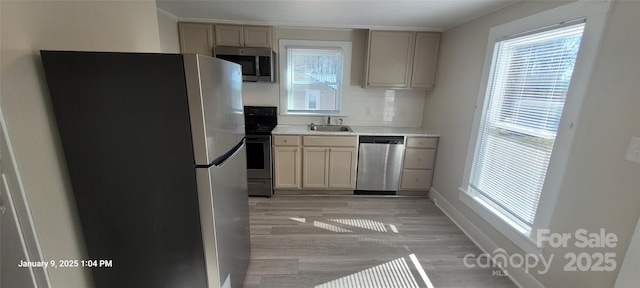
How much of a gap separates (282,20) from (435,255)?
3.03 meters

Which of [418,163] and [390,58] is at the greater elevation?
[390,58]

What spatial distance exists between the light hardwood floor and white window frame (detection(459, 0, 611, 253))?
0.39m

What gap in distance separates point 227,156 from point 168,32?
7.82 feet

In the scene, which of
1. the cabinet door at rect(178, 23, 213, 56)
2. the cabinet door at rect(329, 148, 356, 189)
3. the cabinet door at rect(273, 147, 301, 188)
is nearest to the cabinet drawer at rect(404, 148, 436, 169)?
the cabinet door at rect(329, 148, 356, 189)

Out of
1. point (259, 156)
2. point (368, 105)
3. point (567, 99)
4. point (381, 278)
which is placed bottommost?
point (381, 278)

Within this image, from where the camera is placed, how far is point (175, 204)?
112 cm

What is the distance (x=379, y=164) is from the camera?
3199 millimetres

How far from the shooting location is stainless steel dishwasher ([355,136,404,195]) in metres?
3.12

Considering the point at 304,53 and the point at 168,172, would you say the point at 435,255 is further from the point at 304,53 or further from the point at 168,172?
the point at 304,53

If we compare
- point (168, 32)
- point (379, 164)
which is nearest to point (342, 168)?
point (379, 164)

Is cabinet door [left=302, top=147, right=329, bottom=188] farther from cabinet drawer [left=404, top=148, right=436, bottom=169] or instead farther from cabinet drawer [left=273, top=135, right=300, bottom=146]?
cabinet drawer [left=404, top=148, right=436, bottom=169]

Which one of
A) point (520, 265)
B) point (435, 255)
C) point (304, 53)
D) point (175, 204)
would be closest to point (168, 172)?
point (175, 204)

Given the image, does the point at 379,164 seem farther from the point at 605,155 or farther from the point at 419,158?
the point at 605,155

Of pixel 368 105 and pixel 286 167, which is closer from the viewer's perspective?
pixel 286 167
